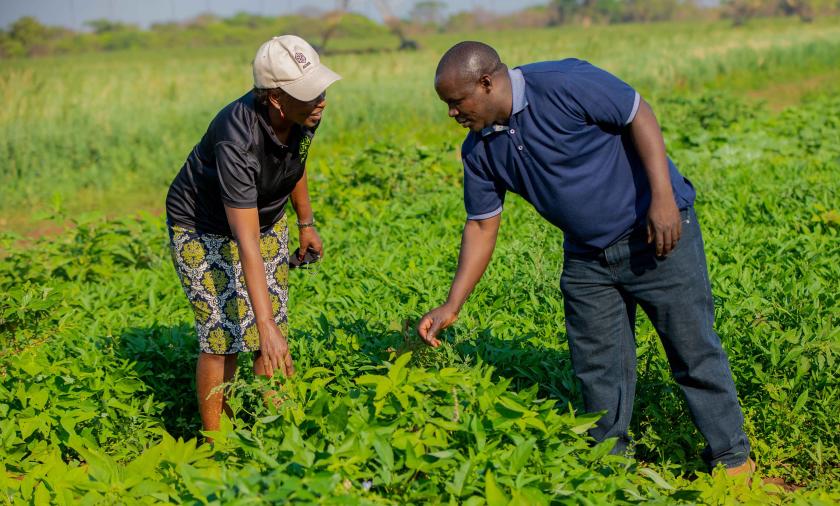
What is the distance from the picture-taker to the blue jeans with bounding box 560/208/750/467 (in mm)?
3191

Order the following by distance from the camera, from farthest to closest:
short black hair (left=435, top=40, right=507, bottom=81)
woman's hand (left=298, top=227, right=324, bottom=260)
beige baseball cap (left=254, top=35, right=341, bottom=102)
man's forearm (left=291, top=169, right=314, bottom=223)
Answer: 1. woman's hand (left=298, top=227, right=324, bottom=260)
2. man's forearm (left=291, top=169, right=314, bottom=223)
3. beige baseball cap (left=254, top=35, right=341, bottom=102)
4. short black hair (left=435, top=40, right=507, bottom=81)

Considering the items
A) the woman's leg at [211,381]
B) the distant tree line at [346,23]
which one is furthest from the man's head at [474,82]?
the distant tree line at [346,23]

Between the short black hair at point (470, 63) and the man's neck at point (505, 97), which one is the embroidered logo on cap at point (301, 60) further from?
the man's neck at point (505, 97)

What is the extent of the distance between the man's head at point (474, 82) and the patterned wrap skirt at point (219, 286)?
44.2 inches

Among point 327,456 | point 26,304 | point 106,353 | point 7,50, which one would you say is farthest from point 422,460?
point 7,50

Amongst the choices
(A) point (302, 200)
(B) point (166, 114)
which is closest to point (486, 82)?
(A) point (302, 200)

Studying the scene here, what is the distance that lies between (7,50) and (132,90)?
87.8 feet

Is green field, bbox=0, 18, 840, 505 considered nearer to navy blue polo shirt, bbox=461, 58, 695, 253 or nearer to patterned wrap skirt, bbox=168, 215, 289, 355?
patterned wrap skirt, bbox=168, 215, 289, 355

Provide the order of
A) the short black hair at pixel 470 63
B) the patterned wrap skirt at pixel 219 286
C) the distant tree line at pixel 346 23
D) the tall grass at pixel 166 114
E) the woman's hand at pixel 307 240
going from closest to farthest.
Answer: the short black hair at pixel 470 63 → the patterned wrap skirt at pixel 219 286 → the woman's hand at pixel 307 240 → the tall grass at pixel 166 114 → the distant tree line at pixel 346 23

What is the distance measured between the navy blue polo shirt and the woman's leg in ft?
4.61

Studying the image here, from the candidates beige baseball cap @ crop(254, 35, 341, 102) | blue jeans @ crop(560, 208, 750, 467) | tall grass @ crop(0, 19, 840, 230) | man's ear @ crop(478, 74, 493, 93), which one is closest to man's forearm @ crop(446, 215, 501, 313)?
blue jeans @ crop(560, 208, 750, 467)

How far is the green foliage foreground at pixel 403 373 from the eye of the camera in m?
2.62

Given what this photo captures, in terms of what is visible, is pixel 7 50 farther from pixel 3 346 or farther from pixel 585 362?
pixel 585 362

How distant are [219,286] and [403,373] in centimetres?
121
